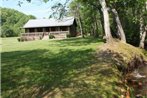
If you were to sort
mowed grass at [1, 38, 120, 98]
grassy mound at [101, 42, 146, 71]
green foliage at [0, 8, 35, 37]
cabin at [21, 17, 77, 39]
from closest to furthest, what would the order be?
mowed grass at [1, 38, 120, 98], grassy mound at [101, 42, 146, 71], cabin at [21, 17, 77, 39], green foliage at [0, 8, 35, 37]

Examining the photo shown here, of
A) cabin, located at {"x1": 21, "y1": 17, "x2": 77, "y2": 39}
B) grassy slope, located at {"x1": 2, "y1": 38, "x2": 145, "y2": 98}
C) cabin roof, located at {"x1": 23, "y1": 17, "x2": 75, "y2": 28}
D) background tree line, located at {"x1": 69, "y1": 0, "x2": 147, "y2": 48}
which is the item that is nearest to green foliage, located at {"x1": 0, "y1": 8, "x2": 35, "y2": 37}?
cabin roof, located at {"x1": 23, "y1": 17, "x2": 75, "y2": 28}

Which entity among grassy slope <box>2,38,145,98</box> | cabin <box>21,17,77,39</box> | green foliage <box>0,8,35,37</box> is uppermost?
green foliage <box>0,8,35,37</box>

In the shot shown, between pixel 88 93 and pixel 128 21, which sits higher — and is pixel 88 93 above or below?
below

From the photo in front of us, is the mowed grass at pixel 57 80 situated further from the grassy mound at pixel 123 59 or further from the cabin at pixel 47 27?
the cabin at pixel 47 27

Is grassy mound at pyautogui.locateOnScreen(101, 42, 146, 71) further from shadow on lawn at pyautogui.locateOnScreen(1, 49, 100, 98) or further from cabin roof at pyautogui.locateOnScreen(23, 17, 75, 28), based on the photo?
cabin roof at pyautogui.locateOnScreen(23, 17, 75, 28)

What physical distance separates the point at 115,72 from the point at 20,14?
158m

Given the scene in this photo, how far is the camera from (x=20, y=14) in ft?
552

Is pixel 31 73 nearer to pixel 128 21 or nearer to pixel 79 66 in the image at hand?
pixel 79 66

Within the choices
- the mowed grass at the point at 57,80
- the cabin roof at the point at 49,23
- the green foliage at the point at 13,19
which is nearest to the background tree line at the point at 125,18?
the mowed grass at the point at 57,80

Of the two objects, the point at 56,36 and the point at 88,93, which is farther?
the point at 56,36

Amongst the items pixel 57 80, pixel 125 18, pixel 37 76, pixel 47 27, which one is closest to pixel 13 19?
pixel 47 27

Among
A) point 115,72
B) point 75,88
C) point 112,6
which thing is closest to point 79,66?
point 115,72

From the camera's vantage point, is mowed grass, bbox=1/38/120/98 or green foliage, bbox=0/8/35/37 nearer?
mowed grass, bbox=1/38/120/98

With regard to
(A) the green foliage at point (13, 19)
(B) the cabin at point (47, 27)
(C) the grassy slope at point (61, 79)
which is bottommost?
(C) the grassy slope at point (61, 79)
